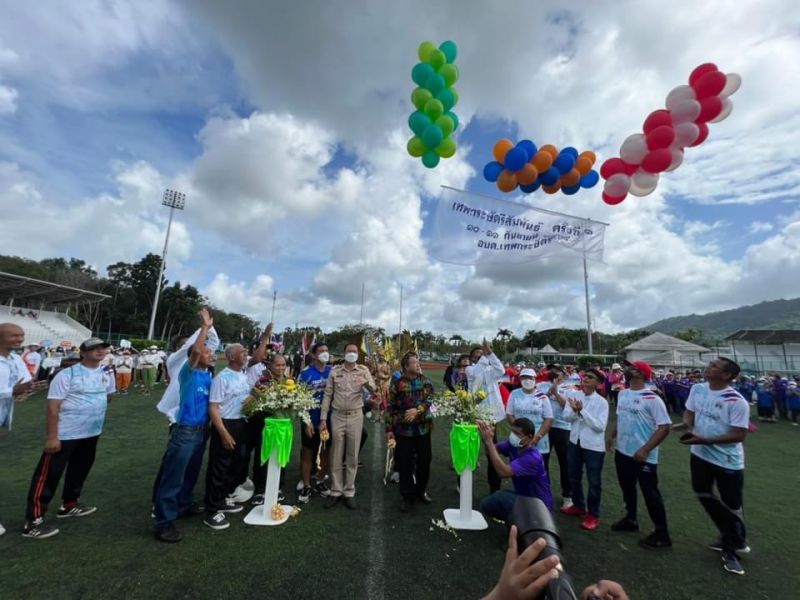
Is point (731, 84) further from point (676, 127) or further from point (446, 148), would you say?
point (446, 148)

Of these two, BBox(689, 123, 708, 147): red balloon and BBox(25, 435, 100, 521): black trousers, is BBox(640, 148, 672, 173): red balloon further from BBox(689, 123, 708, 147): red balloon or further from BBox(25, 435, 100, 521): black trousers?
BBox(25, 435, 100, 521): black trousers

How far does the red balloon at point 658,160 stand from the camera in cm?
503

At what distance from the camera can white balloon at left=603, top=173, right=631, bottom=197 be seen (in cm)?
553

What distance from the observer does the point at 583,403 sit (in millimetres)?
4520

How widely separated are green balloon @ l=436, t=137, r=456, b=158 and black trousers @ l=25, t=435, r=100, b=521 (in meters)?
5.27

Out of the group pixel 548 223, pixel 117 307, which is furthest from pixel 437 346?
pixel 548 223

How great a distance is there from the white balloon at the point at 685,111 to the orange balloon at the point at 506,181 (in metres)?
2.06

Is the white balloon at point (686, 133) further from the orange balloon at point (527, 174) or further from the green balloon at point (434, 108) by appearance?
the green balloon at point (434, 108)

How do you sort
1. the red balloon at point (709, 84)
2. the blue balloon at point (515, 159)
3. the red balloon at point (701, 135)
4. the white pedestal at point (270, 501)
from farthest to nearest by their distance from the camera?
the blue balloon at point (515, 159) → the red balloon at point (701, 135) → the red balloon at point (709, 84) → the white pedestal at point (270, 501)

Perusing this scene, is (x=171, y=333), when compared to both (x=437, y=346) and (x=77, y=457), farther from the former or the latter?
(x=77, y=457)

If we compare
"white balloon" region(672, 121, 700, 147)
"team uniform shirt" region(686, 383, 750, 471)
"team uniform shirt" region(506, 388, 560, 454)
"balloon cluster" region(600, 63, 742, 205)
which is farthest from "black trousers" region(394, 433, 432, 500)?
"white balloon" region(672, 121, 700, 147)

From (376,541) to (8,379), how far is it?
Result: 380 centimetres

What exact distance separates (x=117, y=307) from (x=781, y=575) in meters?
67.4

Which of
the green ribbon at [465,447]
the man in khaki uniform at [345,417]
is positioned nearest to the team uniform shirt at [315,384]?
the man in khaki uniform at [345,417]
